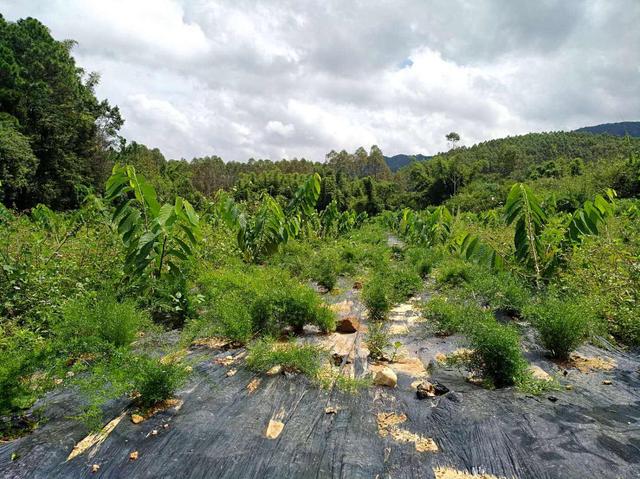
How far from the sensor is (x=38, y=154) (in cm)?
2102

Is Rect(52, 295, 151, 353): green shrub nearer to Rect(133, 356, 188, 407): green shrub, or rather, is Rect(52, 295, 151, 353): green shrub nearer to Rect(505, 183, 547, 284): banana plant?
Rect(133, 356, 188, 407): green shrub

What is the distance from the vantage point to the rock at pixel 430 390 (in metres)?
2.88

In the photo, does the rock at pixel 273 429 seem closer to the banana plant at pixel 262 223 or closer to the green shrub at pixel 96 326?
the green shrub at pixel 96 326

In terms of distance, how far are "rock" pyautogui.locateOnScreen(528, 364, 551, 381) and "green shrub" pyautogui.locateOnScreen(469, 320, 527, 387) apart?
0.14 meters

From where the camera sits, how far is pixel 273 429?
8.05 ft

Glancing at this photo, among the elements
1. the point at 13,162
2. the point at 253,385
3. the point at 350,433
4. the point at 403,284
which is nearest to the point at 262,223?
the point at 403,284

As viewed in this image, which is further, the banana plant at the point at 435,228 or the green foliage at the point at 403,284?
the banana plant at the point at 435,228

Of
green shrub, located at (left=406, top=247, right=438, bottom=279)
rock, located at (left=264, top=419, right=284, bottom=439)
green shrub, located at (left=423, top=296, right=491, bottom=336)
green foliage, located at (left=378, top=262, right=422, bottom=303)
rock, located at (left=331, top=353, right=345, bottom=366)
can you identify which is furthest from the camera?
green shrub, located at (left=406, top=247, right=438, bottom=279)

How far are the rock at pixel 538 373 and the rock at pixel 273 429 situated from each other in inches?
75.7

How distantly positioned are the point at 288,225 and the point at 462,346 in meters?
4.50

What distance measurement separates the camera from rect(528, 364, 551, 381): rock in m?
3.05

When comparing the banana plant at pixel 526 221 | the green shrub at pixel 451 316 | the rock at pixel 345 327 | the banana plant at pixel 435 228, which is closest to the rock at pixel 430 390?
the green shrub at pixel 451 316

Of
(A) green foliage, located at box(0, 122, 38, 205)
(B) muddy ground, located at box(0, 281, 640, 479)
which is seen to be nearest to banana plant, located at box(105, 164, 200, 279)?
(B) muddy ground, located at box(0, 281, 640, 479)

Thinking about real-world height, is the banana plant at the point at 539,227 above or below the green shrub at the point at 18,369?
above
